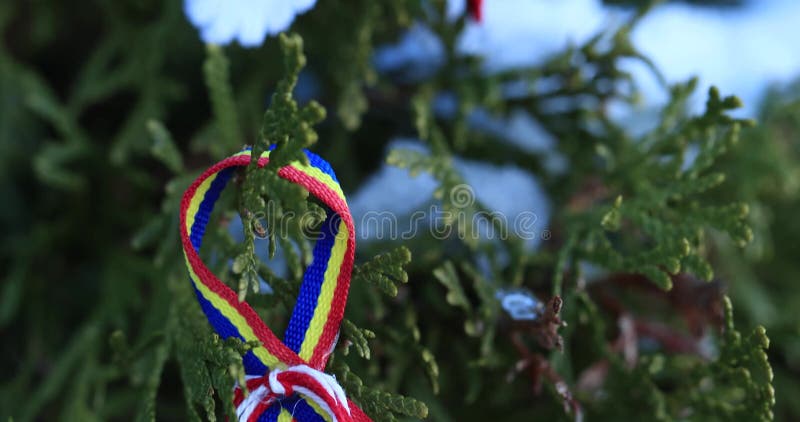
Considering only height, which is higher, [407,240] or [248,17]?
[248,17]

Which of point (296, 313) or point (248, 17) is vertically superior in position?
point (248, 17)

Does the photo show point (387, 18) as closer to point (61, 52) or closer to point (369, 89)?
point (369, 89)

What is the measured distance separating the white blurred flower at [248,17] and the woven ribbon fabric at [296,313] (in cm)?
11

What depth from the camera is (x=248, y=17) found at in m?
0.48

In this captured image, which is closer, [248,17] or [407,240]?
[248,17]

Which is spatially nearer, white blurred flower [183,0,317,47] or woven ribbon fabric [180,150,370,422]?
woven ribbon fabric [180,150,370,422]

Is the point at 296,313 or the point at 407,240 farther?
the point at 407,240

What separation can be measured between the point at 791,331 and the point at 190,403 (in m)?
0.51

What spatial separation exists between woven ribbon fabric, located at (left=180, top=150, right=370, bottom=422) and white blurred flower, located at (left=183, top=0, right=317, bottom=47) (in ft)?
0.37

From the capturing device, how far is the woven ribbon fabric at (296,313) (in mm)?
374

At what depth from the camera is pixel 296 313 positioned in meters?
0.40

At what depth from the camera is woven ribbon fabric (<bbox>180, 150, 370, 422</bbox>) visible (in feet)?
1.23

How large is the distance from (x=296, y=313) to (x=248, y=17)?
202mm

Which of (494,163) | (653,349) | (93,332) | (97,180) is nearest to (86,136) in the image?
(97,180)
